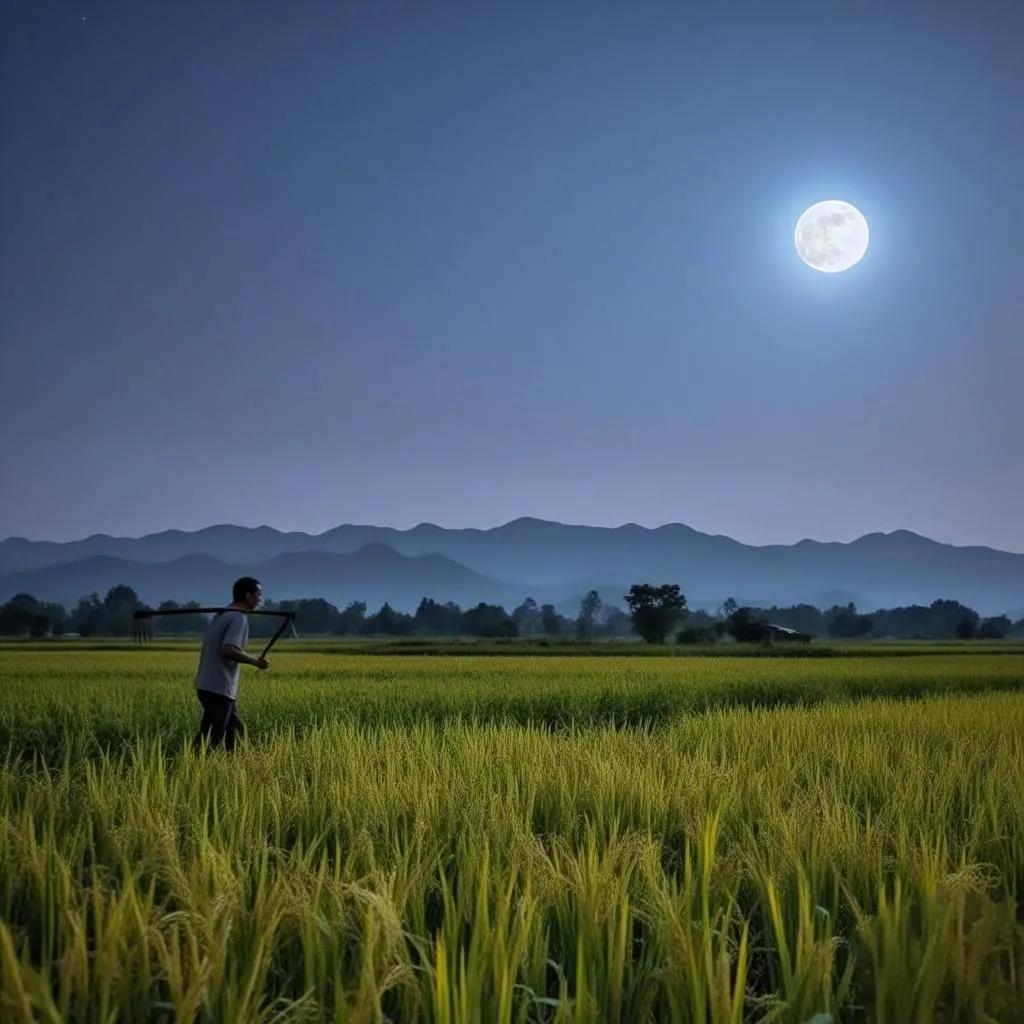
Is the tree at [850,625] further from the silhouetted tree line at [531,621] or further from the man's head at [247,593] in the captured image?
the man's head at [247,593]

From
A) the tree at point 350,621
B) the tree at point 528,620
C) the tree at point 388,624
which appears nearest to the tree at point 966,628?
the tree at point 388,624

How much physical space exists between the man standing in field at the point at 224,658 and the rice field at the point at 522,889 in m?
0.53

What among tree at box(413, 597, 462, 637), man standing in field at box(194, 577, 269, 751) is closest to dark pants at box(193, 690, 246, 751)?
man standing in field at box(194, 577, 269, 751)

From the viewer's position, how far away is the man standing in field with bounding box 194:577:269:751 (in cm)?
743

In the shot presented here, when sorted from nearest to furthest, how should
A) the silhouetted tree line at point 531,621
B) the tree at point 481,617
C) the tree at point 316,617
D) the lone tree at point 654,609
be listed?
1. the silhouetted tree line at point 531,621
2. the lone tree at point 654,609
3. the tree at point 481,617
4. the tree at point 316,617

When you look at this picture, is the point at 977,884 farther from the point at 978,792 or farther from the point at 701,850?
the point at 978,792

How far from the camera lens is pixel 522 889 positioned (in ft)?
9.96

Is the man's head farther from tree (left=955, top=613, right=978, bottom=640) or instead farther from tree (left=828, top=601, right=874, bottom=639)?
tree (left=828, top=601, right=874, bottom=639)

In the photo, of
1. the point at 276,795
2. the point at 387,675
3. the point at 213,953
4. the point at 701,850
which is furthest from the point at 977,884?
the point at 387,675

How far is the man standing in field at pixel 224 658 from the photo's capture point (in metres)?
7.43

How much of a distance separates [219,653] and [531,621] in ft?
587

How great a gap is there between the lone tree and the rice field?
242ft

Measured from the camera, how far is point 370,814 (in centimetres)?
410

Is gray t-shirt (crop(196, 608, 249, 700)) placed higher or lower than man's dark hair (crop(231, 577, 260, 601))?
lower
